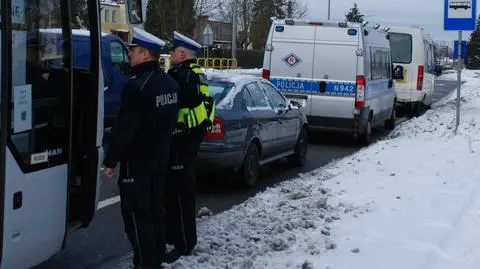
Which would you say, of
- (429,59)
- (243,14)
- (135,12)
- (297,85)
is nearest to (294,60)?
(297,85)

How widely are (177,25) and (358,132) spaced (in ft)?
138

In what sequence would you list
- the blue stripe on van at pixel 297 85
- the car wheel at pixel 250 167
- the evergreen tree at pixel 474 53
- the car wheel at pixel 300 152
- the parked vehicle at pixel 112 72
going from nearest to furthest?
the car wheel at pixel 250 167, the car wheel at pixel 300 152, the parked vehicle at pixel 112 72, the blue stripe on van at pixel 297 85, the evergreen tree at pixel 474 53

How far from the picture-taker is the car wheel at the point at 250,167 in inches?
358

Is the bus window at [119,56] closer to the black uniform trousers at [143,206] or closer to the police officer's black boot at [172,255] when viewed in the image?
the police officer's black boot at [172,255]

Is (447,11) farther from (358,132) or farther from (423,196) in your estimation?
(423,196)

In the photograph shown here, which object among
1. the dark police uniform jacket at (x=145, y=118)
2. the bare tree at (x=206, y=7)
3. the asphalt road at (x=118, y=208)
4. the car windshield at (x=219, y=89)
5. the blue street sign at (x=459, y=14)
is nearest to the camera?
the dark police uniform jacket at (x=145, y=118)

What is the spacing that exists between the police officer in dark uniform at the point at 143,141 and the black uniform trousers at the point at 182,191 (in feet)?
1.47

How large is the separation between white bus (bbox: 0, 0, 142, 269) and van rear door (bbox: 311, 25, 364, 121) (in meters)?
9.25

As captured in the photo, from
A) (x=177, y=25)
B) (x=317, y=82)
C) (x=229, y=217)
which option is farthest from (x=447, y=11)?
(x=177, y=25)

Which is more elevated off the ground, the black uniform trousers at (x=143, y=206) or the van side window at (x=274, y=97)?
the van side window at (x=274, y=97)

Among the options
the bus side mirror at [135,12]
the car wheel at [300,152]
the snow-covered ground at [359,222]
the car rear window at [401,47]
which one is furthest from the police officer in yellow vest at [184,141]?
the car rear window at [401,47]

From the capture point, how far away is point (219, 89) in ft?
30.1

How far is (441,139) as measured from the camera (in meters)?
13.3

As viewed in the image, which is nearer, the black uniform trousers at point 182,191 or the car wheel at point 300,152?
the black uniform trousers at point 182,191
